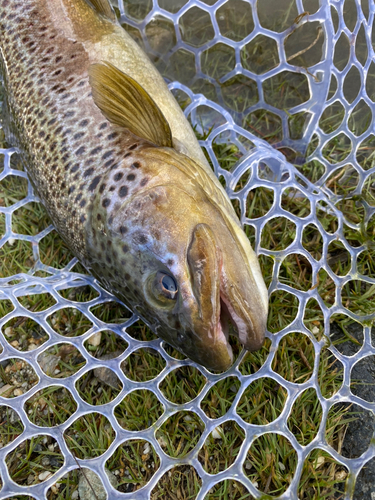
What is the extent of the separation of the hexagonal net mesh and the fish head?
2.41ft

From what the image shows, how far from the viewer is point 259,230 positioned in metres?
2.95

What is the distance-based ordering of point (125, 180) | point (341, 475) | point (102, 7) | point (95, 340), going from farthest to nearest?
point (95, 340) < point (102, 7) < point (341, 475) < point (125, 180)

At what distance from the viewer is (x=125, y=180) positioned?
2.24 metres

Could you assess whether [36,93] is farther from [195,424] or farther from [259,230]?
[195,424]

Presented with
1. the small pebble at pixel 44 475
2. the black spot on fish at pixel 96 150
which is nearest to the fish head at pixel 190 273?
the black spot on fish at pixel 96 150

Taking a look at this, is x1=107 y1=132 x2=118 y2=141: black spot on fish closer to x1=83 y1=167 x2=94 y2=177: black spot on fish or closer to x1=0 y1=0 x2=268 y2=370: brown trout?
x1=0 y1=0 x2=268 y2=370: brown trout

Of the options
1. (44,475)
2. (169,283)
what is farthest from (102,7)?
(44,475)

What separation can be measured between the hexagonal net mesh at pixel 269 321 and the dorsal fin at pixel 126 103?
942 millimetres

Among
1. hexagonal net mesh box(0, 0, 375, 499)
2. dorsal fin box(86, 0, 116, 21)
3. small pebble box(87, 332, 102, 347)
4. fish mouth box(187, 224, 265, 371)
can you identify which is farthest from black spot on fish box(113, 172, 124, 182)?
dorsal fin box(86, 0, 116, 21)

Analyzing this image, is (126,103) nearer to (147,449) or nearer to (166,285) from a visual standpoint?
(166,285)

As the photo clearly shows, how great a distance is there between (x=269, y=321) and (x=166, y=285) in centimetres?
114

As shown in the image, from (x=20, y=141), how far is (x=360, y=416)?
8.99 feet

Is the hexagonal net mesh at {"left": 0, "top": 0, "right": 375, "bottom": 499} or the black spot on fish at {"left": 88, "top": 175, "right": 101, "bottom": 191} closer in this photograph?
the black spot on fish at {"left": 88, "top": 175, "right": 101, "bottom": 191}

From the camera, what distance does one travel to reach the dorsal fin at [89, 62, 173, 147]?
7.38 feet
